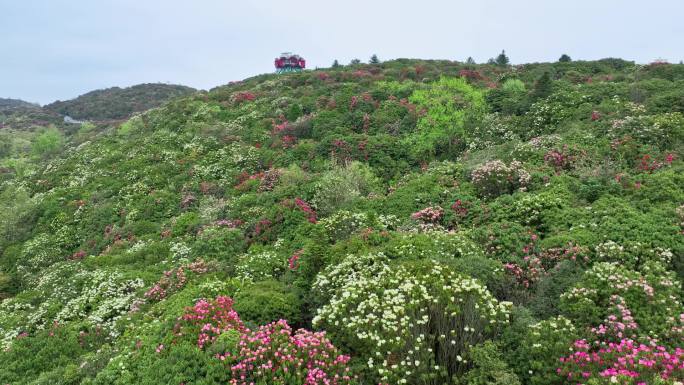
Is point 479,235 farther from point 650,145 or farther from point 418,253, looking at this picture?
point 650,145

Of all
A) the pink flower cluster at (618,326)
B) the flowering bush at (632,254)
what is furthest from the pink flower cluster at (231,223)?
the pink flower cluster at (618,326)

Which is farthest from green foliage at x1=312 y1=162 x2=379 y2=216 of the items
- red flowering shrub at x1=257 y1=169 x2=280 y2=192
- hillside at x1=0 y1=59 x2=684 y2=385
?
red flowering shrub at x1=257 y1=169 x2=280 y2=192

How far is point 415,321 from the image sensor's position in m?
7.88

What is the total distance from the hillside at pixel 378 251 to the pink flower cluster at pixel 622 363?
0.12 ft

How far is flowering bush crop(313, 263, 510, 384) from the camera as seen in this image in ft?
24.4

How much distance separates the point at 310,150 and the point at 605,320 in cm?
2256

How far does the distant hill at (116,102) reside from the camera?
101375 mm

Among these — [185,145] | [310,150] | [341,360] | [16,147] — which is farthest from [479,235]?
→ [16,147]

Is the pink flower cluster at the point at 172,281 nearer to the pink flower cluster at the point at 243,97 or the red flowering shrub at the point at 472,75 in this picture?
the pink flower cluster at the point at 243,97

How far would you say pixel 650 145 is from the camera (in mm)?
17734

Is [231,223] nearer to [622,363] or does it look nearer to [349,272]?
[349,272]

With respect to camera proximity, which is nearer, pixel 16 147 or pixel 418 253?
pixel 418 253

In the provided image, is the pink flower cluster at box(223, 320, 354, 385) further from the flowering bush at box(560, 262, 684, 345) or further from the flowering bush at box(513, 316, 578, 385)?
the flowering bush at box(560, 262, 684, 345)

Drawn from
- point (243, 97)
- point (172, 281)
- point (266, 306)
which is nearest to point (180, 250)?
point (172, 281)
